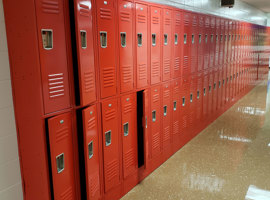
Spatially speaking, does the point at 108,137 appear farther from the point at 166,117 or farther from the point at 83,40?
the point at 166,117

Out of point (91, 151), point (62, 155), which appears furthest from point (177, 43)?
point (62, 155)

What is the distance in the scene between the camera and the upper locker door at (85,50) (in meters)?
2.15

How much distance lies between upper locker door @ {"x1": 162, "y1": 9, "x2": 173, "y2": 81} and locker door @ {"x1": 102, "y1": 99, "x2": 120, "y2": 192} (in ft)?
4.21

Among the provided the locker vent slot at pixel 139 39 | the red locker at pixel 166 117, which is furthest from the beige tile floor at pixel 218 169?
the locker vent slot at pixel 139 39

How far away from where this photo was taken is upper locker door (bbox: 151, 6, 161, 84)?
11.2ft

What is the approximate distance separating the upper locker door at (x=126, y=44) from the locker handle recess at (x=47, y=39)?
3.28 ft

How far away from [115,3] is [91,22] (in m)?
0.52

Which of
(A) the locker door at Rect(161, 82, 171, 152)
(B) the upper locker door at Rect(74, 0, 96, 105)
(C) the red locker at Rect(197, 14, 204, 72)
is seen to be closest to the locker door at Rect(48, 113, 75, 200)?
(B) the upper locker door at Rect(74, 0, 96, 105)

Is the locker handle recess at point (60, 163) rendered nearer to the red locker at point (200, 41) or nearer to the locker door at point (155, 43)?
the locker door at point (155, 43)

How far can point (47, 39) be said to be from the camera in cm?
201

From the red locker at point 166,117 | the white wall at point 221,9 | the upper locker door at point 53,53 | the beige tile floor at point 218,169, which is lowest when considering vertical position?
the beige tile floor at point 218,169

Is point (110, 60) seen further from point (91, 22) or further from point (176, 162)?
point (176, 162)

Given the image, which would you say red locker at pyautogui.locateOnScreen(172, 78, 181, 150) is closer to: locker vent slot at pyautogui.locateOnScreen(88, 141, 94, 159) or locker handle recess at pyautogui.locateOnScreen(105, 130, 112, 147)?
locker handle recess at pyautogui.locateOnScreen(105, 130, 112, 147)

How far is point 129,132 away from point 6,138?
1524 millimetres
